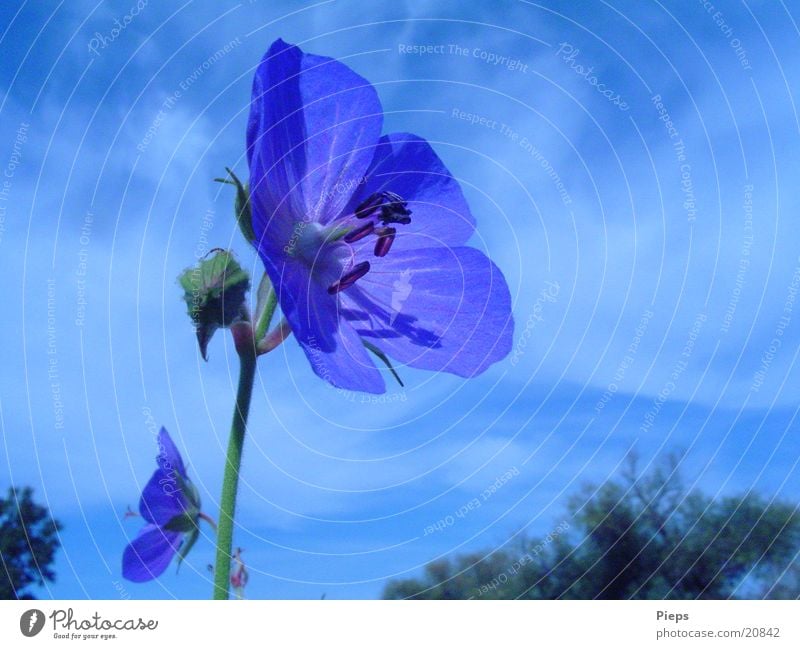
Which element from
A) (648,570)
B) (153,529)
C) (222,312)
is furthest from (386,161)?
(648,570)

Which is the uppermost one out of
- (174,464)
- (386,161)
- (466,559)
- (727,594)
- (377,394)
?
(386,161)

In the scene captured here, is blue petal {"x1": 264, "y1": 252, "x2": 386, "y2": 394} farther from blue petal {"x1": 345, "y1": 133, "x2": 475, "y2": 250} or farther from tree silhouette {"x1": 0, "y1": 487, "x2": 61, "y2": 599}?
tree silhouette {"x1": 0, "y1": 487, "x2": 61, "y2": 599}

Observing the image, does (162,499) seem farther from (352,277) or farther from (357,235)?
(357,235)

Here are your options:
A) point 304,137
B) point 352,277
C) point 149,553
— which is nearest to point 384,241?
point 352,277

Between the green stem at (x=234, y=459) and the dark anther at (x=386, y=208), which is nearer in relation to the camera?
the green stem at (x=234, y=459)

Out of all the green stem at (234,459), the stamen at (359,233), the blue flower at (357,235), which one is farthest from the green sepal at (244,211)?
the stamen at (359,233)

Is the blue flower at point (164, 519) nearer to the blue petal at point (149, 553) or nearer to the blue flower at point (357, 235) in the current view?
the blue petal at point (149, 553)

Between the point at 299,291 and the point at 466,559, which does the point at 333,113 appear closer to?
the point at 299,291
